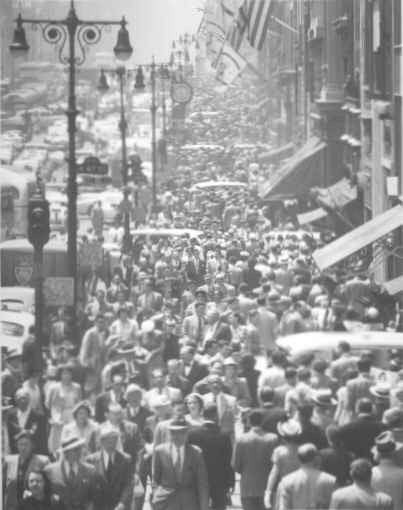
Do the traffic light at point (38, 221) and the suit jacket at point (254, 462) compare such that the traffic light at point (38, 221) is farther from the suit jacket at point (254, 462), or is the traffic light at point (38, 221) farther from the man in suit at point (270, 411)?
the suit jacket at point (254, 462)

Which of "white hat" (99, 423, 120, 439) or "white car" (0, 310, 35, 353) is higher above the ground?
"white car" (0, 310, 35, 353)

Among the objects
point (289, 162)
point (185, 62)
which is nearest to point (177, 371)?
point (289, 162)

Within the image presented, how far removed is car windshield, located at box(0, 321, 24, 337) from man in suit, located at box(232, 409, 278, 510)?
5.09 feet

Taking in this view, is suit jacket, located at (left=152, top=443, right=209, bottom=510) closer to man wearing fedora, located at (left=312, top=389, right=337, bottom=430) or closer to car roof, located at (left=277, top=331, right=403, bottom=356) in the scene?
man wearing fedora, located at (left=312, top=389, right=337, bottom=430)

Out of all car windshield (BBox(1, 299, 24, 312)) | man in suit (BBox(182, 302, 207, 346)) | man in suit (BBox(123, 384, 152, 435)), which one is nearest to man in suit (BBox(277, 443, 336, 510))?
man in suit (BBox(123, 384, 152, 435))

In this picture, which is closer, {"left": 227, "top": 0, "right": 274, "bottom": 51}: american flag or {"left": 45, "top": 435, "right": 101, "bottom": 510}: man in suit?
{"left": 45, "top": 435, "right": 101, "bottom": 510}: man in suit

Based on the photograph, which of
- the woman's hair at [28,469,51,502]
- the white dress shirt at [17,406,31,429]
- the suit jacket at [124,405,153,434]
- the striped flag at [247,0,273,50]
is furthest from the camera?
the striped flag at [247,0,273,50]

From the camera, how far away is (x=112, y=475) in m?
6.10

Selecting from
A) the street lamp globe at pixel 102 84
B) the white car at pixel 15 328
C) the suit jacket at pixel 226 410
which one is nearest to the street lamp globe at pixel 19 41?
the street lamp globe at pixel 102 84

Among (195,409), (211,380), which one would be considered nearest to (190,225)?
(211,380)

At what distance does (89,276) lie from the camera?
7035 mm

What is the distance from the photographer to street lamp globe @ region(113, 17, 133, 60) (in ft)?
22.4

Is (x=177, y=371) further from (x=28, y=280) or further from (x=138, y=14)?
(x=138, y=14)

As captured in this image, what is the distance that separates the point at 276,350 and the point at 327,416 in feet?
1.68
